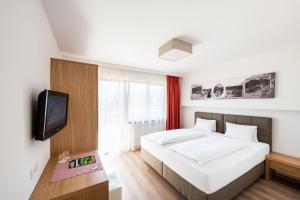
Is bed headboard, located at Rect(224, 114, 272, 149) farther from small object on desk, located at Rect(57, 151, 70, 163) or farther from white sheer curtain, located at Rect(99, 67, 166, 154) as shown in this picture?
small object on desk, located at Rect(57, 151, 70, 163)

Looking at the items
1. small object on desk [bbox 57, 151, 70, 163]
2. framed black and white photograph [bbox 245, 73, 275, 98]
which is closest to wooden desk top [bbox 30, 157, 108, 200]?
small object on desk [bbox 57, 151, 70, 163]

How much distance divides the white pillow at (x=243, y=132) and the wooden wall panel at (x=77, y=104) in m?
3.00

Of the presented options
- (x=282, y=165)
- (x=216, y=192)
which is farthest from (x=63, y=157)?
(x=282, y=165)

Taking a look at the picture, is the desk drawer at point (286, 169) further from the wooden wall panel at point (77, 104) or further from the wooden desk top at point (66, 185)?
the wooden wall panel at point (77, 104)

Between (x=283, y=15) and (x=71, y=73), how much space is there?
2935mm

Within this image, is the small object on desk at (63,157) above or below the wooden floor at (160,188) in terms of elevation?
above

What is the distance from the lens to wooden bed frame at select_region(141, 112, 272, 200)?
1.66 metres

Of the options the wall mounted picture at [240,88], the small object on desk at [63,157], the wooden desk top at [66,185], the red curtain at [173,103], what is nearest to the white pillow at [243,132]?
the wall mounted picture at [240,88]

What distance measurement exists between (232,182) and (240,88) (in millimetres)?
2210

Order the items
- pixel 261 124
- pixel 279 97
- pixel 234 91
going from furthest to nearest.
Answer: pixel 234 91 → pixel 261 124 → pixel 279 97

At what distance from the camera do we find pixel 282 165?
216 centimetres

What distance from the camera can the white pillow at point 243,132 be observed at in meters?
2.72

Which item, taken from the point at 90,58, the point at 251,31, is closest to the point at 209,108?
the point at 251,31

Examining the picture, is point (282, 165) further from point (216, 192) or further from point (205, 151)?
point (216, 192)
